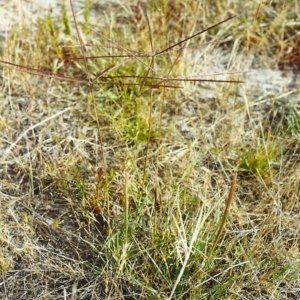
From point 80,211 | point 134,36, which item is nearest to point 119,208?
point 80,211

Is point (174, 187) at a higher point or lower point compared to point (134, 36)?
lower

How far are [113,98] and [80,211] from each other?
1.60ft

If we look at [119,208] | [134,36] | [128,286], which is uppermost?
[134,36]

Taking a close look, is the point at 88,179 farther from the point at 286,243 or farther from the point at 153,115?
the point at 286,243

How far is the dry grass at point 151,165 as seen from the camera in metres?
1.63

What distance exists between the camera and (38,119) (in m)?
2.09

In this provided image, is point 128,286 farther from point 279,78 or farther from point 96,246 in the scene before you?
point 279,78

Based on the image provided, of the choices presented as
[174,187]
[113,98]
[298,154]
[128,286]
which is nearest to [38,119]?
[113,98]

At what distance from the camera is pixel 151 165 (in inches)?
76.0

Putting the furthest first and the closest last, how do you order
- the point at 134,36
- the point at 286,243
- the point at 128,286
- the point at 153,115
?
the point at 134,36 < the point at 153,115 < the point at 286,243 < the point at 128,286

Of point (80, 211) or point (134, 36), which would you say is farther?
point (134, 36)

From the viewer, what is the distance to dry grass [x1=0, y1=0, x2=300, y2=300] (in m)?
1.63

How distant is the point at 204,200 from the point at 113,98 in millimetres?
561

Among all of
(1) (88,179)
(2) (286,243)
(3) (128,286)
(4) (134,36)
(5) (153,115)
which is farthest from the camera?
(4) (134,36)
